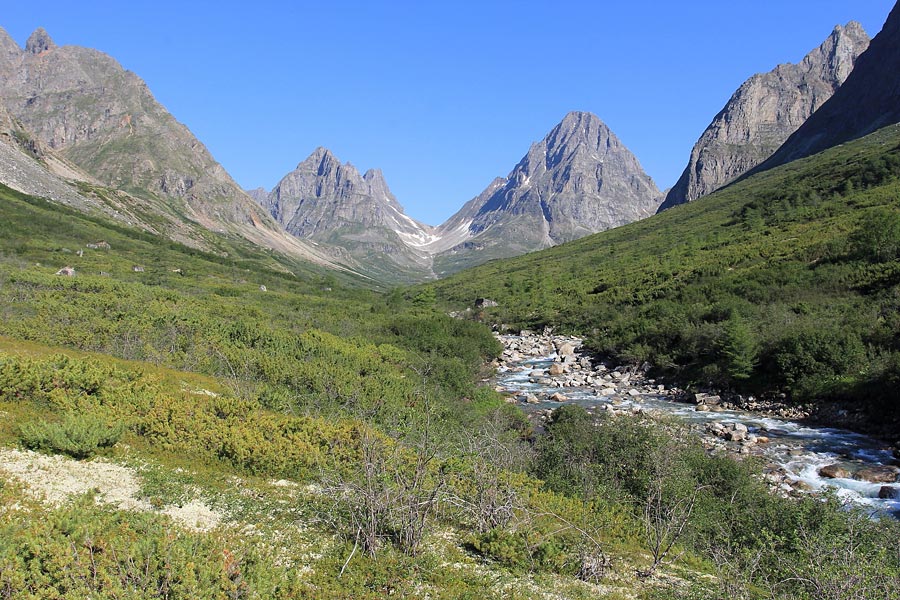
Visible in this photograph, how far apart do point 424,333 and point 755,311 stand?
25.4 meters

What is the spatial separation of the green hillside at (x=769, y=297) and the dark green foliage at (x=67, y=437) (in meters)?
A: 29.3

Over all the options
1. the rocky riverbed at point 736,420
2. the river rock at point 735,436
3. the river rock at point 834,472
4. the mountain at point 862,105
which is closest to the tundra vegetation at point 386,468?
the rocky riverbed at point 736,420

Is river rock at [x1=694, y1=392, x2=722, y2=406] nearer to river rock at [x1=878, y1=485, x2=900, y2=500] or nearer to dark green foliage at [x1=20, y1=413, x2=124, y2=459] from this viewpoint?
river rock at [x1=878, y1=485, x2=900, y2=500]

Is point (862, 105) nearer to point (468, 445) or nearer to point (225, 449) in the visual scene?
point (468, 445)

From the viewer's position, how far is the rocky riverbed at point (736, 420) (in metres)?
17.6

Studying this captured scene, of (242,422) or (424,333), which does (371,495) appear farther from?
(424,333)

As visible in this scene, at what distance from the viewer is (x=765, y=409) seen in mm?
26969

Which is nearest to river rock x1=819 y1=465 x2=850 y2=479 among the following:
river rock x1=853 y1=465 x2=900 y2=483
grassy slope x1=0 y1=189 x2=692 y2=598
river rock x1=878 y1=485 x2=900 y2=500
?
river rock x1=853 y1=465 x2=900 y2=483

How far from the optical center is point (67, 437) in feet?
32.0

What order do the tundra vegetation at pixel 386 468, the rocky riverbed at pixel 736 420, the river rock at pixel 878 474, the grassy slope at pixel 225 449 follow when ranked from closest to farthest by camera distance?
the grassy slope at pixel 225 449 < the tundra vegetation at pixel 386 468 < the river rock at pixel 878 474 < the rocky riverbed at pixel 736 420

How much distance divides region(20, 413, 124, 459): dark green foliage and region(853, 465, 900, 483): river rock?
75.9ft

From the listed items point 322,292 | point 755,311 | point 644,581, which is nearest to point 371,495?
point 644,581

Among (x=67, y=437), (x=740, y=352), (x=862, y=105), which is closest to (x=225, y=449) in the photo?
(x=67, y=437)

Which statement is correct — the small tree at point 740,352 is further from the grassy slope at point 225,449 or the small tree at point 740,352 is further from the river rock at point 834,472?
the grassy slope at point 225,449
